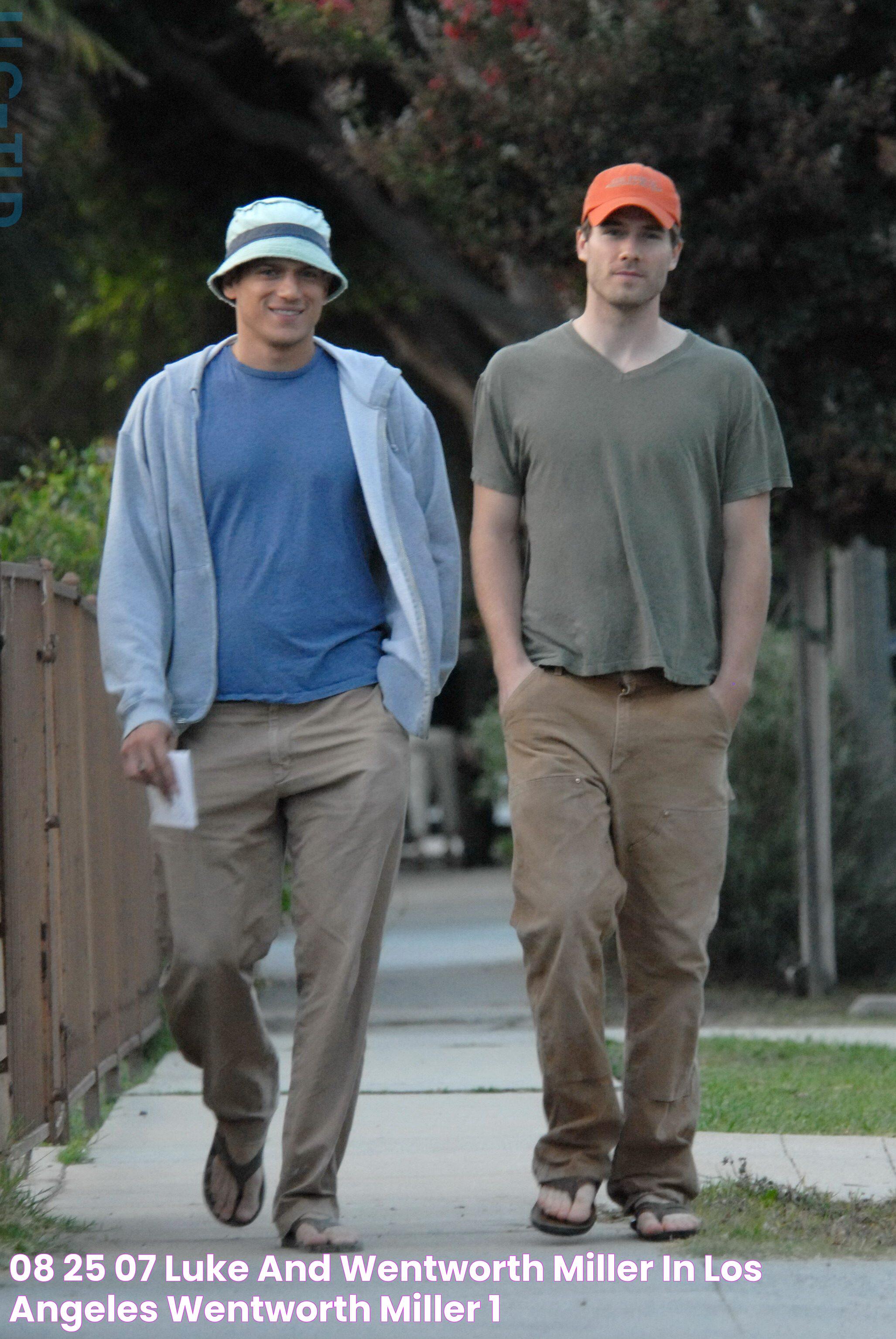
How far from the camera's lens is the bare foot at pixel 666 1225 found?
168 inches

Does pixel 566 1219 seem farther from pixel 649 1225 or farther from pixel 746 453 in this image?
pixel 746 453

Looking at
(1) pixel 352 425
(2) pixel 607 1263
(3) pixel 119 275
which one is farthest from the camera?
(3) pixel 119 275

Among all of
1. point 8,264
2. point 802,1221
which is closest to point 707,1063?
point 802,1221

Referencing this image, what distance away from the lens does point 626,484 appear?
14.3ft

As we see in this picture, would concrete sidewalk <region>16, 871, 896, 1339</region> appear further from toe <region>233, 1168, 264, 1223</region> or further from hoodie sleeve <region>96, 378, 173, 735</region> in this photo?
hoodie sleeve <region>96, 378, 173, 735</region>

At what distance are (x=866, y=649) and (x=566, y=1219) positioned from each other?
23.8 ft

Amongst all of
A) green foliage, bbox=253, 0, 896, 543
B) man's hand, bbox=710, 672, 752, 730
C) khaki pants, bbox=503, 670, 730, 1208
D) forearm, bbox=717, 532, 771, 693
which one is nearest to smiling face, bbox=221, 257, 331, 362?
khaki pants, bbox=503, 670, 730, 1208

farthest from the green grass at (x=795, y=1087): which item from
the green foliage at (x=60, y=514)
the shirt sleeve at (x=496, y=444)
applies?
the green foliage at (x=60, y=514)

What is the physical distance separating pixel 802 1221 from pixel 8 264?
7962 mm

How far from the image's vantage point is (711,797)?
14.6 feet

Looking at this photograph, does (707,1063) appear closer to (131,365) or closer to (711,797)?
(711,797)

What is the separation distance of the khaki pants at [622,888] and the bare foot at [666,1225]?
0.07 metres

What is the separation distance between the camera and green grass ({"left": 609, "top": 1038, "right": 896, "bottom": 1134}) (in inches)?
229

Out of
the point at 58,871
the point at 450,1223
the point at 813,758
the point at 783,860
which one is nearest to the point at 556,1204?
the point at 450,1223
